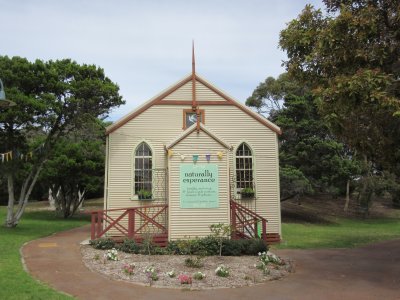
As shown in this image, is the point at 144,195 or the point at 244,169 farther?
the point at 244,169

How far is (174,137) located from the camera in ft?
56.3

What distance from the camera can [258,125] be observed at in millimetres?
18047

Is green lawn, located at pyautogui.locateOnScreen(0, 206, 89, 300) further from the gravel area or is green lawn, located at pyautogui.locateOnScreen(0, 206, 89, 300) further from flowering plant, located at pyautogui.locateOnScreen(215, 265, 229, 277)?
flowering plant, located at pyautogui.locateOnScreen(215, 265, 229, 277)

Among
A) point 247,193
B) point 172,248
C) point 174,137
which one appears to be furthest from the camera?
point 247,193

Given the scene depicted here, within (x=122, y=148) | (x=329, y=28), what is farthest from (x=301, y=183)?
(x=329, y=28)

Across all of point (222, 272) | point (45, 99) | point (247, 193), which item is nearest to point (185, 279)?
point (222, 272)

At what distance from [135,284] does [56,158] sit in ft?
58.5

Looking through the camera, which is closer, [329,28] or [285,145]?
[329,28]

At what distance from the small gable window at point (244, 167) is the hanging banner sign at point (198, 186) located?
3.31 m

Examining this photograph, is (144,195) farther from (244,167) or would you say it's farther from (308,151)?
(308,151)

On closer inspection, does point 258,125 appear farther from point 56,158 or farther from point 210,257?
point 56,158

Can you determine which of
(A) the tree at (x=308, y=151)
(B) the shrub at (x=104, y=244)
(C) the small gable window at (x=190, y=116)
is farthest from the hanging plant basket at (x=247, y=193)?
(A) the tree at (x=308, y=151)

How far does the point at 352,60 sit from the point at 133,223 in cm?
886

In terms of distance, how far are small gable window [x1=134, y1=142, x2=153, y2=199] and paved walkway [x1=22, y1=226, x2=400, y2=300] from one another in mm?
3682
